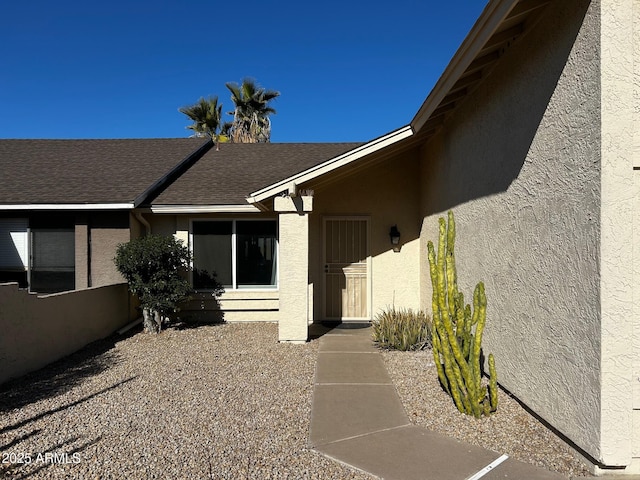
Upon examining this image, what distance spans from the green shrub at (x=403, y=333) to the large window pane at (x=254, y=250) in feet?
10.4

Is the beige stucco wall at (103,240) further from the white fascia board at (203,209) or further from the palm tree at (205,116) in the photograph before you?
the palm tree at (205,116)

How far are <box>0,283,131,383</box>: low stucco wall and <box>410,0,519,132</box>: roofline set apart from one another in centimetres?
626

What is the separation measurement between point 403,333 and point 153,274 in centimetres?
493

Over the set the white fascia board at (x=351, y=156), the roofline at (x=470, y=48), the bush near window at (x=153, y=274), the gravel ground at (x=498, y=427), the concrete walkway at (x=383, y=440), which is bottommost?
the concrete walkway at (x=383, y=440)

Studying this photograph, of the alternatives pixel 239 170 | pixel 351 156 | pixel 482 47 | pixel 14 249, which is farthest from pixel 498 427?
pixel 14 249

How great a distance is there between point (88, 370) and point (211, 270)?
13.0 feet

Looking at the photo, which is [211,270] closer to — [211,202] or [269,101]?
[211,202]

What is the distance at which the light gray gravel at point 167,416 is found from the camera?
142 inches

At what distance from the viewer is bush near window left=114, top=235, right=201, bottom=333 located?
846cm

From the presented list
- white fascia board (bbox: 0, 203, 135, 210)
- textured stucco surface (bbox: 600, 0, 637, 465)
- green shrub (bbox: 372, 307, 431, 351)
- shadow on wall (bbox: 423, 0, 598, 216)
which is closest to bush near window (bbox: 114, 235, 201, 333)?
white fascia board (bbox: 0, 203, 135, 210)

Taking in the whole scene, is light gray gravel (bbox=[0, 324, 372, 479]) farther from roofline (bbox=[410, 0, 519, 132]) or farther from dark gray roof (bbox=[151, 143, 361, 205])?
roofline (bbox=[410, 0, 519, 132])

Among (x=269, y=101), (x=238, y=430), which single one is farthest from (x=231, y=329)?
(x=269, y=101)

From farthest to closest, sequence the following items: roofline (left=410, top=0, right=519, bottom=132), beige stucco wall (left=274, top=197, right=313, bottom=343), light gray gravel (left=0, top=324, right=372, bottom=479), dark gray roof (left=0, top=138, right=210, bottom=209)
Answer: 1. dark gray roof (left=0, top=138, right=210, bottom=209)
2. beige stucco wall (left=274, top=197, right=313, bottom=343)
3. roofline (left=410, top=0, right=519, bottom=132)
4. light gray gravel (left=0, top=324, right=372, bottom=479)

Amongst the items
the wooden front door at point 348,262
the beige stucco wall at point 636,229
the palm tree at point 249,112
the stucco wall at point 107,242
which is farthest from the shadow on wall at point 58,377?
the palm tree at point 249,112
